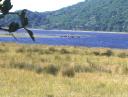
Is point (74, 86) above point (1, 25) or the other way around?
the other way around

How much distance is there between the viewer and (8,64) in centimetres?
2253

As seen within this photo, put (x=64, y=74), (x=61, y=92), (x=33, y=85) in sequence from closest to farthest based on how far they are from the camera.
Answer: (x=61, y=92) < (x=33, y=85) < (x=64, y=74)

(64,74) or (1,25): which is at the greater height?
(1,25)

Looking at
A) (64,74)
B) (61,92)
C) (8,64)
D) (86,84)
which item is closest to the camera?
(61,92)

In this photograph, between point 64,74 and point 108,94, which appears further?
point 64,74

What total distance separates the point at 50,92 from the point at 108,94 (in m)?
1.65

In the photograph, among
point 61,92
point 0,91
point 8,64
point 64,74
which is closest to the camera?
point 0,91

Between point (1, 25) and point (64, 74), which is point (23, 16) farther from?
point (64, 74)

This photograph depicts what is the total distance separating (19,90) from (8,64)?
364 inches

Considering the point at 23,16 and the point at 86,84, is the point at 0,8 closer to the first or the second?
the point at 23,16

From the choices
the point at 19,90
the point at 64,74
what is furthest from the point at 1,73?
the point at 19,90

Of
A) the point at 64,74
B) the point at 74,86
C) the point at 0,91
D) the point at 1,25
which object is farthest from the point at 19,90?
the point at 1,25

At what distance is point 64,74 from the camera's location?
1948 centimetres

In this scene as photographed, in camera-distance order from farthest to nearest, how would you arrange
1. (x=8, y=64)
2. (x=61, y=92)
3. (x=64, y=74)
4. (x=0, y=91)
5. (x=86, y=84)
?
(x=8, y=64), (x=64, y=74), (x=86, y=84), (x=61, y=92), (x=0, y=91)
